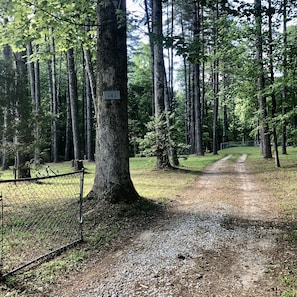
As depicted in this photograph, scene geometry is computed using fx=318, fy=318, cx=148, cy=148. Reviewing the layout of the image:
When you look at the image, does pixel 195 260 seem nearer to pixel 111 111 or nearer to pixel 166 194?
pixel 111 111

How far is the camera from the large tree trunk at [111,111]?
21.5ft

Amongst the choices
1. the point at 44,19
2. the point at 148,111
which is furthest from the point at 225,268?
the point at 148,111

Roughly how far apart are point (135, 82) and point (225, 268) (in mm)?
32646

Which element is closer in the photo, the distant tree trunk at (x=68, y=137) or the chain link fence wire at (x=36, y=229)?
the chain link fence wire at (x=36, y=229)

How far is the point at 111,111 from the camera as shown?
6.57m

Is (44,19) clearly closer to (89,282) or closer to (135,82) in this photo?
(89,282)

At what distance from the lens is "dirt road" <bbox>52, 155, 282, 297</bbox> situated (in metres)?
3.21

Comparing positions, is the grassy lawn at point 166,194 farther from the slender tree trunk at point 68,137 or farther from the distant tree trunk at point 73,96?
the slender tree trunk at point 68,137

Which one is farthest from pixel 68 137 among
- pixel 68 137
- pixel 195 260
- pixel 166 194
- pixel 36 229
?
pixel 195 260

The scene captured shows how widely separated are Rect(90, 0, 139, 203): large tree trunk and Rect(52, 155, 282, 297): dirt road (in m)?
1.35

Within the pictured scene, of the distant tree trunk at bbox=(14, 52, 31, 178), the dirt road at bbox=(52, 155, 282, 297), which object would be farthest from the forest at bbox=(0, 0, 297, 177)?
the dirt road at bbox=(52, 155, 282, 297)

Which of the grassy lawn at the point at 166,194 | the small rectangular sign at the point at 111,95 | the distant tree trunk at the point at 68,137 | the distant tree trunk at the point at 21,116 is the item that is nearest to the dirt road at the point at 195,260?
the grassy lawn at the point at 166,194

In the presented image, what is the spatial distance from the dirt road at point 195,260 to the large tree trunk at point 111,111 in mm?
1349

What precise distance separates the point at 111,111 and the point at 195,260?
366 centimetres
